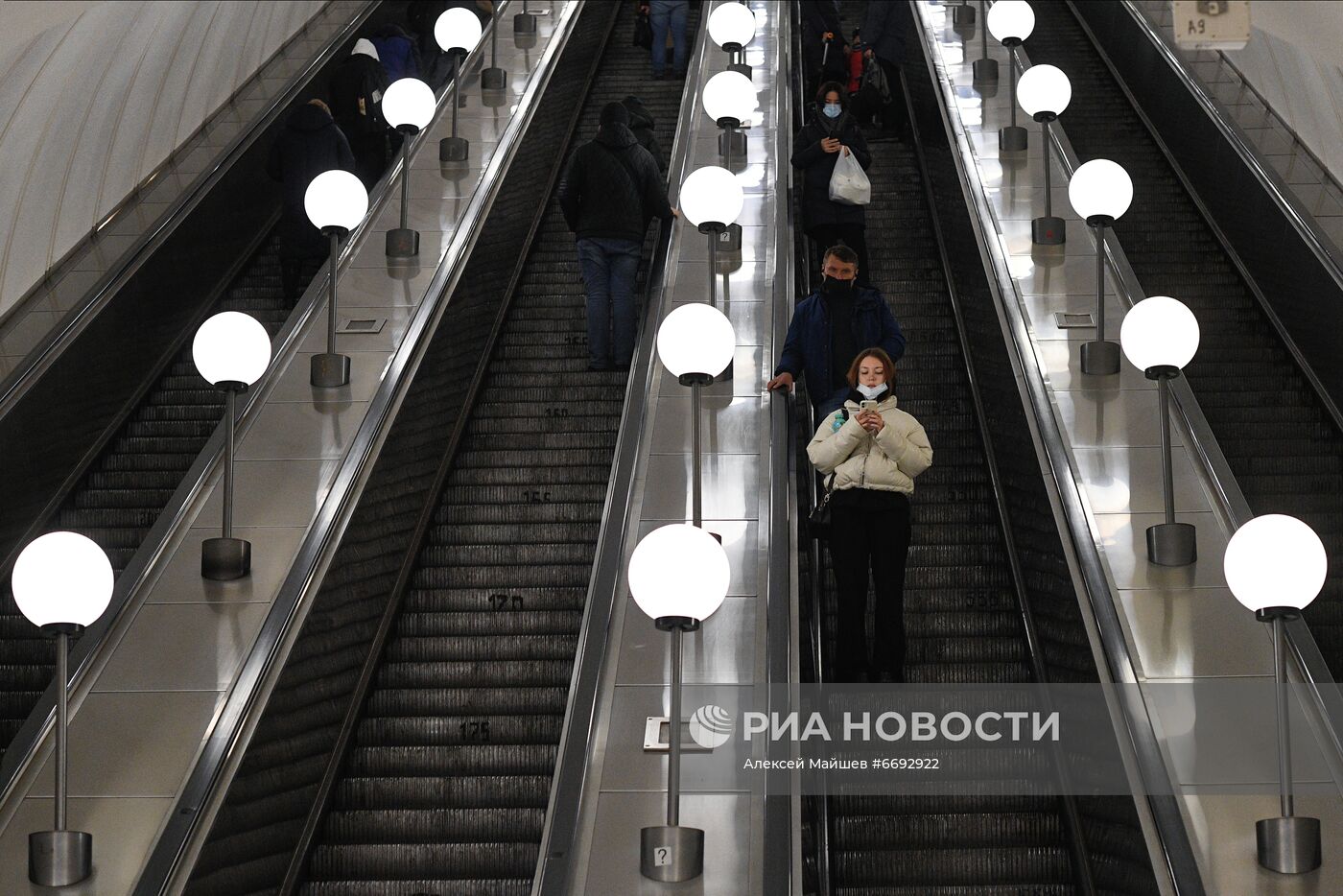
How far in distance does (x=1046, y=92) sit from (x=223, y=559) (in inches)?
242

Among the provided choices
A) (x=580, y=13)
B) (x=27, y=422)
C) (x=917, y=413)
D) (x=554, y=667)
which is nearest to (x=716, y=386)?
(x=917, y=413)

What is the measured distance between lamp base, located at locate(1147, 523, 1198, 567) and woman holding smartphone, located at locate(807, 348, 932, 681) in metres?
1.01

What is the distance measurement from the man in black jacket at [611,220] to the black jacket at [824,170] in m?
0.99

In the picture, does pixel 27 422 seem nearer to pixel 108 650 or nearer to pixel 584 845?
pixel 108 650

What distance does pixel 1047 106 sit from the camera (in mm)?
9930

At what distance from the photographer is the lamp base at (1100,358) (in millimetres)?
8039

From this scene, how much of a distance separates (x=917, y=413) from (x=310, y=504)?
3.77 meters

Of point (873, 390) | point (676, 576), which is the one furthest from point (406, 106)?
point (676, 576)

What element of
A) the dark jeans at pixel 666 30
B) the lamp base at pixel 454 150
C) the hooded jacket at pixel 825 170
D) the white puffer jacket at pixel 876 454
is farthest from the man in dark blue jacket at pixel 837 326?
the dark jeans at pixel 666 30

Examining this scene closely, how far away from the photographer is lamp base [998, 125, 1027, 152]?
11.6 meters

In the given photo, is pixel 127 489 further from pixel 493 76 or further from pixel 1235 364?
pixel 1235 364

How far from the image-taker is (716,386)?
27.4 ft

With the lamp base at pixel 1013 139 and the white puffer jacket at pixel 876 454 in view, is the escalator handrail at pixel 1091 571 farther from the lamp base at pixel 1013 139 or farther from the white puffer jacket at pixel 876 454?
the lamp base at pixel 1013 139

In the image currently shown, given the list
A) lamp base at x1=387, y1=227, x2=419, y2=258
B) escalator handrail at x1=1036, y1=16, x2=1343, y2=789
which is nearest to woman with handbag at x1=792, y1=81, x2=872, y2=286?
escalator handrail at x1=1036, y1=16, x2=1343, y2=789
